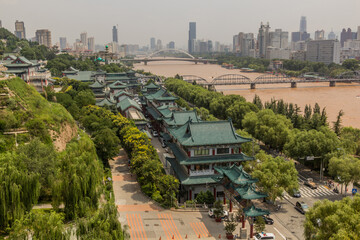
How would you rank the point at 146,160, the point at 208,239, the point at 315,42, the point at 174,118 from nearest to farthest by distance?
the point at 208,239 → the point at 146,160 → the point at 174,118 → the point at 315,42

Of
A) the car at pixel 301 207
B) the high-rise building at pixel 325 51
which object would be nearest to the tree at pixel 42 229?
the car at pixel 301 207

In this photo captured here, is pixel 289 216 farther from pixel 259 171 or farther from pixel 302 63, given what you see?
pixel 302 63

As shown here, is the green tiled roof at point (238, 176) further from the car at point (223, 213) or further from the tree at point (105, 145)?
the tree at point (105, 145)

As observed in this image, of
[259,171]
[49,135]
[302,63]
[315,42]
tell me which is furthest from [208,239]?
[315,42]

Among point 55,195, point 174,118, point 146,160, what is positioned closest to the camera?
point 55,195

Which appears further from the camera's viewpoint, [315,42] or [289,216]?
[315,42]
